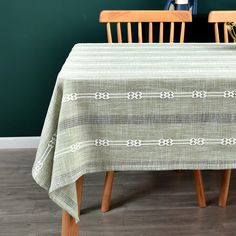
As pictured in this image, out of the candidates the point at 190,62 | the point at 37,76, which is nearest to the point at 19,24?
the point at 37,76

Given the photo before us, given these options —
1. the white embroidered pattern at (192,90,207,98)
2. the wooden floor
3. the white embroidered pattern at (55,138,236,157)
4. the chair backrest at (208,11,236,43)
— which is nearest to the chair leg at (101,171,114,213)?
the wooden floor

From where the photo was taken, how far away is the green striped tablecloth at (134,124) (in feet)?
4.02

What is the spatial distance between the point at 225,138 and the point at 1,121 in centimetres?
179

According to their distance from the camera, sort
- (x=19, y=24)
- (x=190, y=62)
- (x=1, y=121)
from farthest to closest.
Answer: (x=1, y=121), (x=19, y=24), (x=190, y=62)

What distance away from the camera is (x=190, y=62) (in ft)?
4.72

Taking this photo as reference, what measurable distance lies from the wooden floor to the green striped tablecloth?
59 centimetres

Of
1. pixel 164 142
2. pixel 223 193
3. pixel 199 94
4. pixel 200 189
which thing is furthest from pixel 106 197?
pixel 199 94

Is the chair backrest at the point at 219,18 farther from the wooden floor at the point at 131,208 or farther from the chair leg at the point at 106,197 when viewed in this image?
the chair leg at the point at 106,197

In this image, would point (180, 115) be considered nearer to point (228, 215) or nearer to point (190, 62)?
point (190, 62)

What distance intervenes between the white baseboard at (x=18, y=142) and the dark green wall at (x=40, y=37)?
171mm

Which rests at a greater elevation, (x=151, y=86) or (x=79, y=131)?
(x=151, y=86)

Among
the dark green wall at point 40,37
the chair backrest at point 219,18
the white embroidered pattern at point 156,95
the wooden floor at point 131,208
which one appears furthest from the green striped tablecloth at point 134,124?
the dark green wall at point 40,37

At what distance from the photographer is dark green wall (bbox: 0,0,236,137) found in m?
2.51

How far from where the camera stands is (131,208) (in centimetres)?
195
